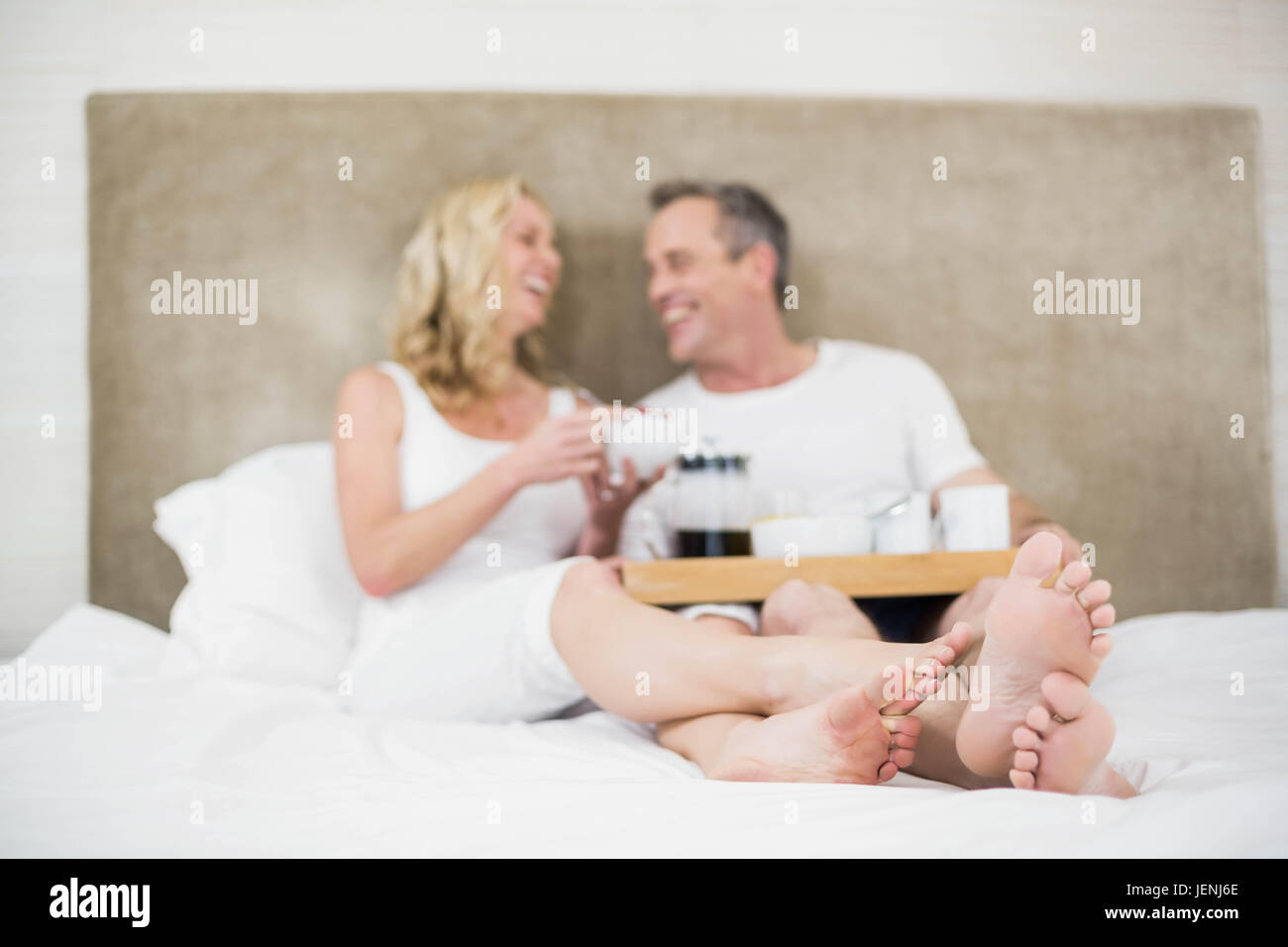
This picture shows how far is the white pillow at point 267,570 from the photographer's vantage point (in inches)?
50.4

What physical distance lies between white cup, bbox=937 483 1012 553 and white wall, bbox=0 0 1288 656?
962 mm

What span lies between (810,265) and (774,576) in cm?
85

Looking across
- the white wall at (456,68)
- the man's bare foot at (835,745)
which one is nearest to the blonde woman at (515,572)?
the man's bare foot at (835,745)

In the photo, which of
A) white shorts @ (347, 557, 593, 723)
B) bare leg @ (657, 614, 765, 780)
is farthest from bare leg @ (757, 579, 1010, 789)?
white shorts @ (347, 557, 593, 723)

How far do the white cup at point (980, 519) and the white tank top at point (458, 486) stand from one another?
0.59m

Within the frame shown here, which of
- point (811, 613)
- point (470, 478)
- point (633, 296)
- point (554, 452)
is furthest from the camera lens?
point (633, 296)

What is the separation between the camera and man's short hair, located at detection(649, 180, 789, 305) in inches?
63.9

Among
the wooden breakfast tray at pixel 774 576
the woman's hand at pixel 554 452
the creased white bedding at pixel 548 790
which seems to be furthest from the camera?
the woman's hand at pixel 554 452

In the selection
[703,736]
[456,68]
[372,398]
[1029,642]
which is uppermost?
[456,68]

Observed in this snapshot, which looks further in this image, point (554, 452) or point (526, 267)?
point (526, 267)

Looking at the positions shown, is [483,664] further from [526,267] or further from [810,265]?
[810,265]

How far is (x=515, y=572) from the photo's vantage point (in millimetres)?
1245

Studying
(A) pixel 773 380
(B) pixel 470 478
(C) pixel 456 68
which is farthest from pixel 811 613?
(C) pixel 456 68

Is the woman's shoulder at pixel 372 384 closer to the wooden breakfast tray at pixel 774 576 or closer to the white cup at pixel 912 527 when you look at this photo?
the wooden breakfast tray at pixel 774 576
